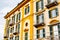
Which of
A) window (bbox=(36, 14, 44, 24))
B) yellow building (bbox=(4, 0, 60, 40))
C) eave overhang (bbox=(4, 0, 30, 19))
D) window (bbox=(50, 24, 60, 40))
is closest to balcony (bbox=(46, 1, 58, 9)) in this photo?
yellow building (bbox=(4, 0, 60, 40))

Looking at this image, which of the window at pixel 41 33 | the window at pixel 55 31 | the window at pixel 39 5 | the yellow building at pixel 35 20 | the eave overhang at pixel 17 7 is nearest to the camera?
the window at pixel 55 31

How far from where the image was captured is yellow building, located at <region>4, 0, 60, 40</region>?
23.5 metres

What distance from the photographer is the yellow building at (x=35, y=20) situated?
77.3 ft

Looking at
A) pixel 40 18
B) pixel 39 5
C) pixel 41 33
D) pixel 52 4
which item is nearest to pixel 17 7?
pixel 39 5

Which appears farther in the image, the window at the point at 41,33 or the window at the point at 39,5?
the window at the point at 39,5

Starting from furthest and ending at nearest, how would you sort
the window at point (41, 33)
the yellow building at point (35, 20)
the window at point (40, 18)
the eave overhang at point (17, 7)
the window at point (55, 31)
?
the eave overhang at point (17, 7), the window at point (40, 18), the window at point (41, 33), the yellow building at point (35, 20), the window at point (55, 31)

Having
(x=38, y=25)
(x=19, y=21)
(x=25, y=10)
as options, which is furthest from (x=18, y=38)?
(x=38, y=25)

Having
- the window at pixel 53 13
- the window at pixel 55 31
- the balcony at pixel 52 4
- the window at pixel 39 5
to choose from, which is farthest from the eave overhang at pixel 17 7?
the window at pixel 55 31

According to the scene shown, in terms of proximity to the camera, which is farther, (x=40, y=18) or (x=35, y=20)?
(x=35, y=20)

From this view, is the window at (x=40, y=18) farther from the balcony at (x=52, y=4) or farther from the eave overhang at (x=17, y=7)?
the eave overhang at (x=17, y=7)

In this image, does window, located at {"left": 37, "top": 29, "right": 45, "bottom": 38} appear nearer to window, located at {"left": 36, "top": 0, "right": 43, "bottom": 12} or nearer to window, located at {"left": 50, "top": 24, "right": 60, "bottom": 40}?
window, located at {"left": 50, "top": 24, "right": 60, "bottom": 40}

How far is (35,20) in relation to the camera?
27.2 m

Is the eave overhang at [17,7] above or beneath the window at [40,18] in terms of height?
above

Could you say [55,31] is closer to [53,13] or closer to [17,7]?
[53,13]
